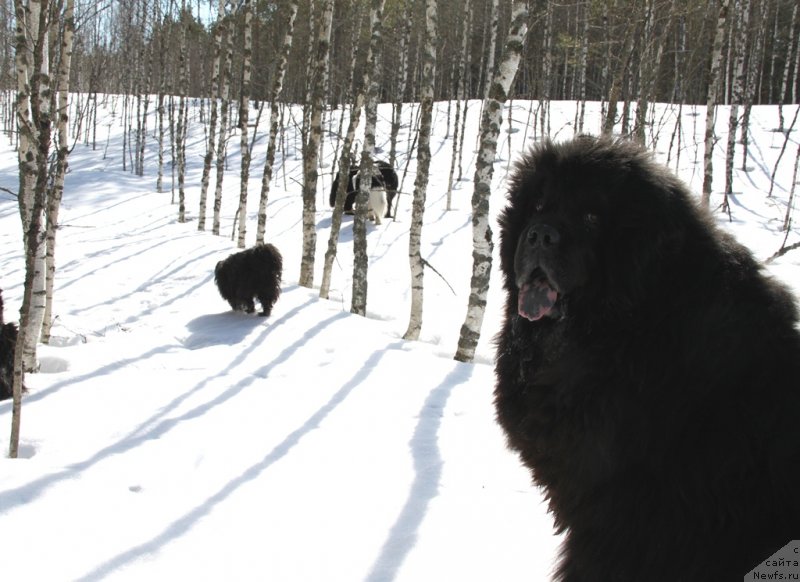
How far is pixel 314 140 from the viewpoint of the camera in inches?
450

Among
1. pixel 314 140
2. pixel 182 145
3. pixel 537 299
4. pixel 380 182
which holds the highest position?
pixel 182 145

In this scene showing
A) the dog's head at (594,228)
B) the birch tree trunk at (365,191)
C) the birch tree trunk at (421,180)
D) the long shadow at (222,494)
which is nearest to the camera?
the dog's head at (594,228)

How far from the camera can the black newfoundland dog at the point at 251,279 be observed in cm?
838

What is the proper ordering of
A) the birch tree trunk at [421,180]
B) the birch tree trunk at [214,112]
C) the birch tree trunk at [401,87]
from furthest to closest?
the birch tree trunk at [401,87]
the birch tree trunk at [214,112]
the birch tree trunk at [421,180]

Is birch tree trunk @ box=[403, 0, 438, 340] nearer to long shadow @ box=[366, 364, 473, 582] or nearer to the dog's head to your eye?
long shadow @ box=[366, 364, 473, 582]

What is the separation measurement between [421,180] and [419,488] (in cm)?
695

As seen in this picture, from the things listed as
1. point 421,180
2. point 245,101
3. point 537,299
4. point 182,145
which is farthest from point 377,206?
point 537,299

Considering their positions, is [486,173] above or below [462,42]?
below

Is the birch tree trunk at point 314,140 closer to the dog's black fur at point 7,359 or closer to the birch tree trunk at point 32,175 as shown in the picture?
the birch tree trunk at point 32,175

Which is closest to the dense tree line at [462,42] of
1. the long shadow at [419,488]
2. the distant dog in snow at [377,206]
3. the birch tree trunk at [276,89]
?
the birch tree trunk at [276,89]

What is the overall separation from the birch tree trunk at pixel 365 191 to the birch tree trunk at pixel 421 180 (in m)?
1.14

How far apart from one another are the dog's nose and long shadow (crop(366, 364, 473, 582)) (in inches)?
68.0

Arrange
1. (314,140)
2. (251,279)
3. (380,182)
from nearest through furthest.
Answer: (251,279)
(314,140)
(380,182)

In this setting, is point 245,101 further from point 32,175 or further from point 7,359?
point 7,359
